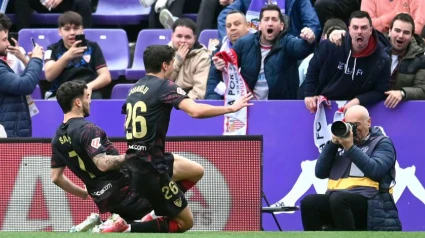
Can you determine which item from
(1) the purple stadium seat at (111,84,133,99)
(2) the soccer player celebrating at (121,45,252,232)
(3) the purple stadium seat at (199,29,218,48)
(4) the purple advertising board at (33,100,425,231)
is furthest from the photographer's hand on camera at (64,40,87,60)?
(2) the soccer player celebrating at (121,45,252,232)

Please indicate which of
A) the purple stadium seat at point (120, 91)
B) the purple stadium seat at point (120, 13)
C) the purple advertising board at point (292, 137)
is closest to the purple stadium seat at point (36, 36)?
the purple stadium seat at point (120, 13)

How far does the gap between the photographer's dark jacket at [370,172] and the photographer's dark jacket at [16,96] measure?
300cm

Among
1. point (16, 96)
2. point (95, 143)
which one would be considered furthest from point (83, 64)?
point (95, 143)

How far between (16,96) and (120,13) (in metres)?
3.87

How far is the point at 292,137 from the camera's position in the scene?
11.5 metres

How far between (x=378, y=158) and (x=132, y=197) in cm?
219

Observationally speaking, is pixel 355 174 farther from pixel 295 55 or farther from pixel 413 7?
pixel 413 7

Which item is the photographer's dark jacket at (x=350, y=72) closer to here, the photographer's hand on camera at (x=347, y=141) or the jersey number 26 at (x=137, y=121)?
the photographer's hand on camera at (x=347, y=141)

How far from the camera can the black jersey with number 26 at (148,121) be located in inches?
361

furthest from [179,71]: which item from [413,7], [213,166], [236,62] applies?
[413,7]

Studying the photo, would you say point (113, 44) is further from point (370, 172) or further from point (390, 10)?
point (370, 172)

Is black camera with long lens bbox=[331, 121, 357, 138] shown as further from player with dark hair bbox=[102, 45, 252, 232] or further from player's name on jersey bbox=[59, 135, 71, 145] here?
player's name on jersey bbox=[59, 135, 71, 145]

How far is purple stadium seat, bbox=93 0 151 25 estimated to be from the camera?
49.0 ft

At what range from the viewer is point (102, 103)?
11773mm
